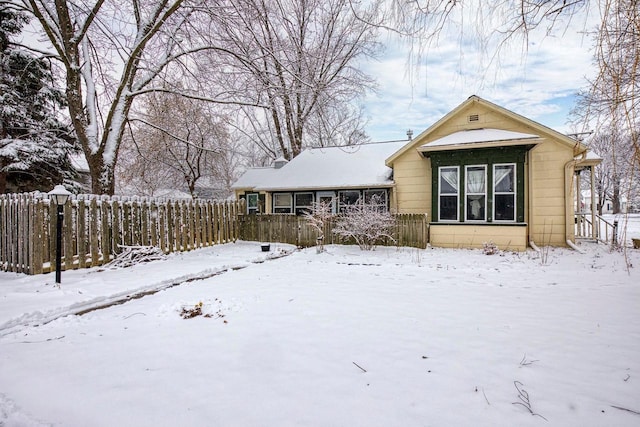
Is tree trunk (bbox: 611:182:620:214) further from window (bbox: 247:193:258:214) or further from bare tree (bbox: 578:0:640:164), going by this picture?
window (bbox: 247:193:258:214)

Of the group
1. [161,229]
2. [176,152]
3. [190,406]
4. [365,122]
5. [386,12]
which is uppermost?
[365,122]

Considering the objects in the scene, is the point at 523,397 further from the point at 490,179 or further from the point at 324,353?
A: the point at 490,179

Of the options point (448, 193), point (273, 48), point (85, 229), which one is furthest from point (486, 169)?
point (85, 229)

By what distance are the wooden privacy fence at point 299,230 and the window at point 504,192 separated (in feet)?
7.22

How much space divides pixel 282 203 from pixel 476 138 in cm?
873

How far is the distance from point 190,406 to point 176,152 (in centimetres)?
2004

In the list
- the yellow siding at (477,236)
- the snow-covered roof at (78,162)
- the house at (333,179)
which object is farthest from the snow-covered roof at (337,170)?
the snow-covered roof at (78,162)

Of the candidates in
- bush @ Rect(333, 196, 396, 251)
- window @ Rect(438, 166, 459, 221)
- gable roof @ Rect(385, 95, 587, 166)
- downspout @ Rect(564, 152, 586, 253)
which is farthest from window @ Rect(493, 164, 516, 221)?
bush @ Rect(333, 196, 396, 251)

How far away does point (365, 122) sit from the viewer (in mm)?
26375

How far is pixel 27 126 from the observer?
13.5m

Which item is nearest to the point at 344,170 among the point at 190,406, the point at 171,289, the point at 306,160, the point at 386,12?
the point at 306,160

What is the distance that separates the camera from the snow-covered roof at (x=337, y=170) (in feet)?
42.1

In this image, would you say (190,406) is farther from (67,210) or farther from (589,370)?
(67,210)

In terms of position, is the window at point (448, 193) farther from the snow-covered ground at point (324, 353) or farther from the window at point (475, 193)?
the snow-covered ground at point (324, 353)
